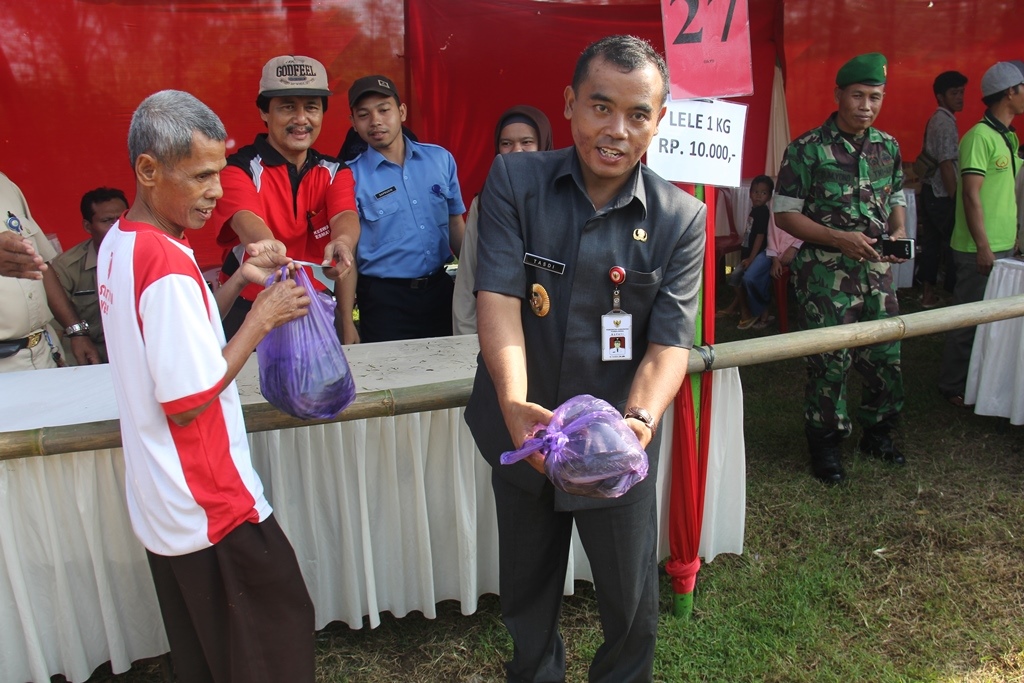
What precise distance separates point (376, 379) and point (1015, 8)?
7330 mm

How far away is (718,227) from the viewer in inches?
290

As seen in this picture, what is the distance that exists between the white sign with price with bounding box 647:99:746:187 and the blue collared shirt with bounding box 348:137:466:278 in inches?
54.1

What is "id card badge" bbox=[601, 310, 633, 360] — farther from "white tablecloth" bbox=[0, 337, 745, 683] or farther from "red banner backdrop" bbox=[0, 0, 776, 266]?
"red banner backdrop" bbox=[0, 0, 776, 266]

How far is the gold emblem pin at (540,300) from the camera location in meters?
1.76

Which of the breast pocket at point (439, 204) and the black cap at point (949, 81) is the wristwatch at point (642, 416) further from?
the black cap at point (949, 81)

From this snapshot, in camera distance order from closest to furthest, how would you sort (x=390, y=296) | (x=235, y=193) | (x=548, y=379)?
(x=548, y=379), (x=235, y=193), (x=390, y=296)

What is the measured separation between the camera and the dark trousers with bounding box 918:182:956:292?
6188 millimetres

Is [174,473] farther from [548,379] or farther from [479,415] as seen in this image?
[548,379]

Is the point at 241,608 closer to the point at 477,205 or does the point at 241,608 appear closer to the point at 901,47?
the point at 477,205

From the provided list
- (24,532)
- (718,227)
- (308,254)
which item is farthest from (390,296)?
(718,227)

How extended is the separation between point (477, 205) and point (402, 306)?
0.57 m

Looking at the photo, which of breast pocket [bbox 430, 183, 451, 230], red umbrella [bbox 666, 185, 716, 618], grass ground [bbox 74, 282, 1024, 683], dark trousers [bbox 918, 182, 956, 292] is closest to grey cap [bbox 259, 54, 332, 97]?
breast pocket [bbox 430, 183, 451, 230]

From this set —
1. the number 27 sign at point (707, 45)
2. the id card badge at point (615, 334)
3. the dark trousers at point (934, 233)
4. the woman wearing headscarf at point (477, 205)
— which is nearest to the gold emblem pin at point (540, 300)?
the id card badge at point (615, 334)

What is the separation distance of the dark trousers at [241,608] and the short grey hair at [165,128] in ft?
2.66
